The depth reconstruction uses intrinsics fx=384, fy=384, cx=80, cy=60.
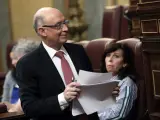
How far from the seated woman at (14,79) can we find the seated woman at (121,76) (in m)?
0.63

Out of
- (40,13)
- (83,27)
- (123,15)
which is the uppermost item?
(40,13)

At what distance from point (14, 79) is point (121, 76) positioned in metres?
1.07

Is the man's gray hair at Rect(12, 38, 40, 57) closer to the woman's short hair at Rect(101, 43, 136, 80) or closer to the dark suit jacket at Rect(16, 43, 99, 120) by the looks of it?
the woman's short hair at Rect(101, 43, 136, 80)

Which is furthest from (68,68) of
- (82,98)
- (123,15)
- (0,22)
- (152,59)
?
(0,22)

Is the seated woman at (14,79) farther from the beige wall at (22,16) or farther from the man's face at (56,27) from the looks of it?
the beige wall at (22,16)

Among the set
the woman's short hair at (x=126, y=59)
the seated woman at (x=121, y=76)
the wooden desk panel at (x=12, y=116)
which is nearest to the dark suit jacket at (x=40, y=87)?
the wooden desk panel at (x=12, y=116)

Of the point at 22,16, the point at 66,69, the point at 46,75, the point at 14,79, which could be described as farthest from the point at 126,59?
the point at 22,16

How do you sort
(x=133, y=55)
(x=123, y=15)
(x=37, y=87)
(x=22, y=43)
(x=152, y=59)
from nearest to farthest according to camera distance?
1. (x=37, y=87)
2. (x=152, y=59)
3. (x=133, y=55)
4. (x=22, y=43)
5. (x=123, y=15)

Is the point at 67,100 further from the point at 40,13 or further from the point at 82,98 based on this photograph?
the point at 40,13

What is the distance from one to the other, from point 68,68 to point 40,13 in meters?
0.34

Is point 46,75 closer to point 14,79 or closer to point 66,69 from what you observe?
point 66,69

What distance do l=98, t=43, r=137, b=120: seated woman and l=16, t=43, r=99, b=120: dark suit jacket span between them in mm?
490

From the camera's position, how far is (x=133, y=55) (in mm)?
2715

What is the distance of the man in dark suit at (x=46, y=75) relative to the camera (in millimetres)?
2033
